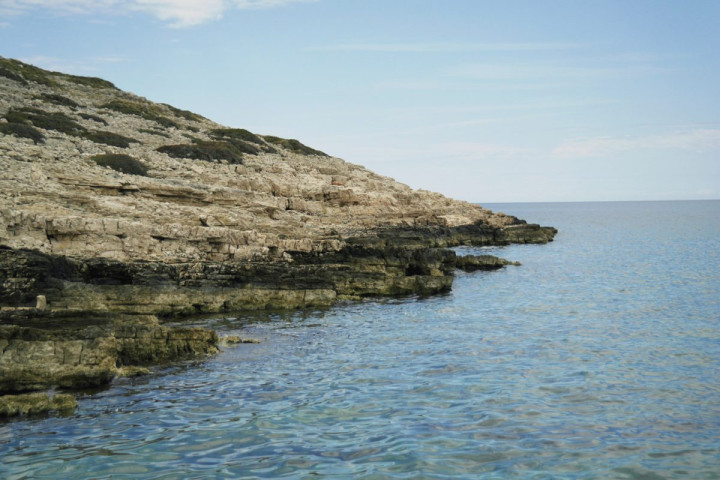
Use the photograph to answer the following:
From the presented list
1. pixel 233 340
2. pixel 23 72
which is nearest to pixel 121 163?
pixel 233 340

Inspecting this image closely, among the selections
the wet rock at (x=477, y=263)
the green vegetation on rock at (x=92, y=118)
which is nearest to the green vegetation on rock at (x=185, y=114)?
the green vegetation on rock at (x=92, y=118)

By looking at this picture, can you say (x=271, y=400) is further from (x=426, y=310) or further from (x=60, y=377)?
(x=426, y=310)

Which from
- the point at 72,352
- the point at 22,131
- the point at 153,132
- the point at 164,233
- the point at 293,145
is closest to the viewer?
the point at 72,352

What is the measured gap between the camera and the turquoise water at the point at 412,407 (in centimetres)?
1066

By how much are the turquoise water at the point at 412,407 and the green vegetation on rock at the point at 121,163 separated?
846 inches

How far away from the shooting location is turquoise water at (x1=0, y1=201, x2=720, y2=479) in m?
10.7

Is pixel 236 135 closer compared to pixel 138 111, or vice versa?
pixel 138 111

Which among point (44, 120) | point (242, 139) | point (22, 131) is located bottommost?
point (22, 131)

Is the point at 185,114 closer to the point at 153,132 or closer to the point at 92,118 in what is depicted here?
the point at 153,132

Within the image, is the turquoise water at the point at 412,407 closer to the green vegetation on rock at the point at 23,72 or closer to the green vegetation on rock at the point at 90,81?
the green vegetation on rock at the point at 23,72

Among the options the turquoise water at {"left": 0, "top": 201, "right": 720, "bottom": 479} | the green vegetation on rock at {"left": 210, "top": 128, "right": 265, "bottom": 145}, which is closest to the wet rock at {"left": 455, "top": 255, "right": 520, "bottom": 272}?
the turquoise water at {"left": 0, "top": 201, "right": 720, "bottom": 479}

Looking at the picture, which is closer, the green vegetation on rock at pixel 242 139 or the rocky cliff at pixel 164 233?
the rocky cliff at pixel 164 233

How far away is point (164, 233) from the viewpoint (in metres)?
28.5

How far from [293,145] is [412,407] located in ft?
253
